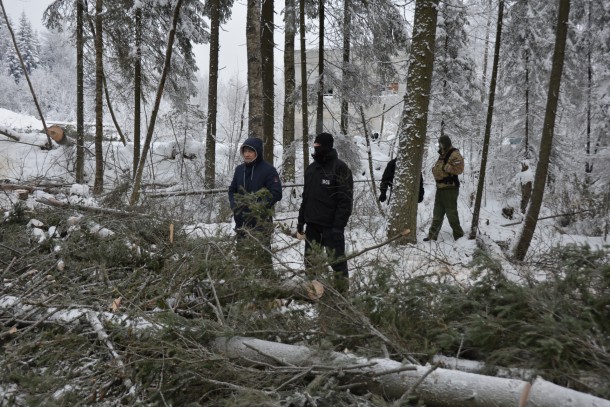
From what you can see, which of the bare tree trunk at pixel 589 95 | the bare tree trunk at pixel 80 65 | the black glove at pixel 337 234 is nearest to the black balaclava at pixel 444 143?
the black glove at pixel 337 234

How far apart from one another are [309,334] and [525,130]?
1811cm

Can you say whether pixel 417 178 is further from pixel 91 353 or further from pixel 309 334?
pixel 91 353

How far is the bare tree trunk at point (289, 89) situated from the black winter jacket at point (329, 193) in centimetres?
795

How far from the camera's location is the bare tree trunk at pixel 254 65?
23.2 feet

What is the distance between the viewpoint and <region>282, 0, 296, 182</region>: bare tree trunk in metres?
12.6

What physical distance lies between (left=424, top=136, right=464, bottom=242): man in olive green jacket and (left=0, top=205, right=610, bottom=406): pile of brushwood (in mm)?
4795

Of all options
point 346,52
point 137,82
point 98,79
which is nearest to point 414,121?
point 346,52

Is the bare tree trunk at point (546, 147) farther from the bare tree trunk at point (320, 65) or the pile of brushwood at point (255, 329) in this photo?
the bare tree trunk at point (320, 65)

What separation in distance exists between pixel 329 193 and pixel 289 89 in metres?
9.68

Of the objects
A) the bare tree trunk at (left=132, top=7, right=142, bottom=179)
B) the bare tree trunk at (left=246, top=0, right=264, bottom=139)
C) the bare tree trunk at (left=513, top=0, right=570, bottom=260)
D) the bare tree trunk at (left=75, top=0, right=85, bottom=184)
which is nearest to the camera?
the bare tree trunk at (left=246, top=0, right=264, bottom=139)

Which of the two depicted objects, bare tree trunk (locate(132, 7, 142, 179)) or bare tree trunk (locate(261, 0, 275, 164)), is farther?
bare tree trunk (locate(132, 7, 142, 179))

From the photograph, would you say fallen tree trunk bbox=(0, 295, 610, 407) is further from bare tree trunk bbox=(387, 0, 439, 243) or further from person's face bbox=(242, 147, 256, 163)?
bare tree trunk bbox=(387, 0, 439, 243)

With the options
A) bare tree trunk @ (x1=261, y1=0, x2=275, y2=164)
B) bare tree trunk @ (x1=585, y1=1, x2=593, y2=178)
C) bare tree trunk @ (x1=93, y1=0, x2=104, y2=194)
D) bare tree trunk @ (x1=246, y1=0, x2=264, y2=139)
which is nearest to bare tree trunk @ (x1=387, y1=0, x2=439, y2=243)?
bare tree trunk @ (x1=246, y1=0, x2=264, y2=139)

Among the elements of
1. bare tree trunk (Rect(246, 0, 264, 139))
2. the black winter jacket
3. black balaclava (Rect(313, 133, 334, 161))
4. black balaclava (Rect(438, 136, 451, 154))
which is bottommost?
the black winter jacket
